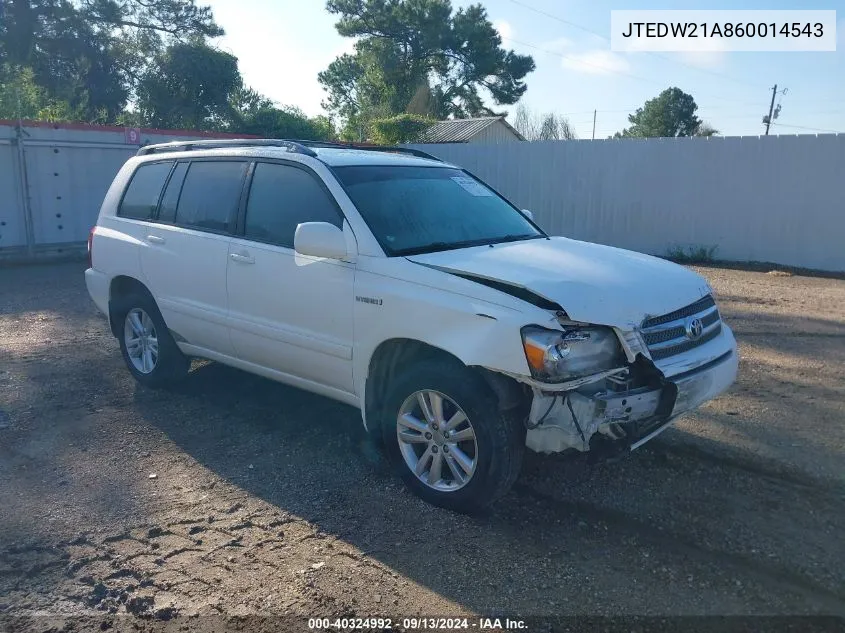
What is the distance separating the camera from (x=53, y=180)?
13742 mm

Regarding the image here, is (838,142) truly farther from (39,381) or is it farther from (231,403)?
(39,381)

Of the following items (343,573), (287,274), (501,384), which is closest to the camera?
(343,573)

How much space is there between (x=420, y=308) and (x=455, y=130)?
25.9 m

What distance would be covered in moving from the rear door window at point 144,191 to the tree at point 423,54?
31999mm

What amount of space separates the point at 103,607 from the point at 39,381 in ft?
12.2

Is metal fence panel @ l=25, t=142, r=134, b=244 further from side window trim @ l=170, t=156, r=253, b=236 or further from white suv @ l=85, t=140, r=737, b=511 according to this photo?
side window trim @ l=170, t=156, r=253, b=236

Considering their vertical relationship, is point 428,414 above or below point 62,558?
above

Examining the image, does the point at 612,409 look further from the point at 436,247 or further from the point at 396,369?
the point at 436,247

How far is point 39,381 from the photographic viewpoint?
21.0ft

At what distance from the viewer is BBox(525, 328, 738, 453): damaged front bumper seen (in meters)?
3.58

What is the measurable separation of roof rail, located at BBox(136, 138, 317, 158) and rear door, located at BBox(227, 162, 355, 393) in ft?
0.49

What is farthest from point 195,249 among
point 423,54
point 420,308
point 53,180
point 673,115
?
point 673,115

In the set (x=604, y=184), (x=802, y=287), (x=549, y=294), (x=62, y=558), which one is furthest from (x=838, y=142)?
(x=62, y=558)

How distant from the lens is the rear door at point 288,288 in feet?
14.6
